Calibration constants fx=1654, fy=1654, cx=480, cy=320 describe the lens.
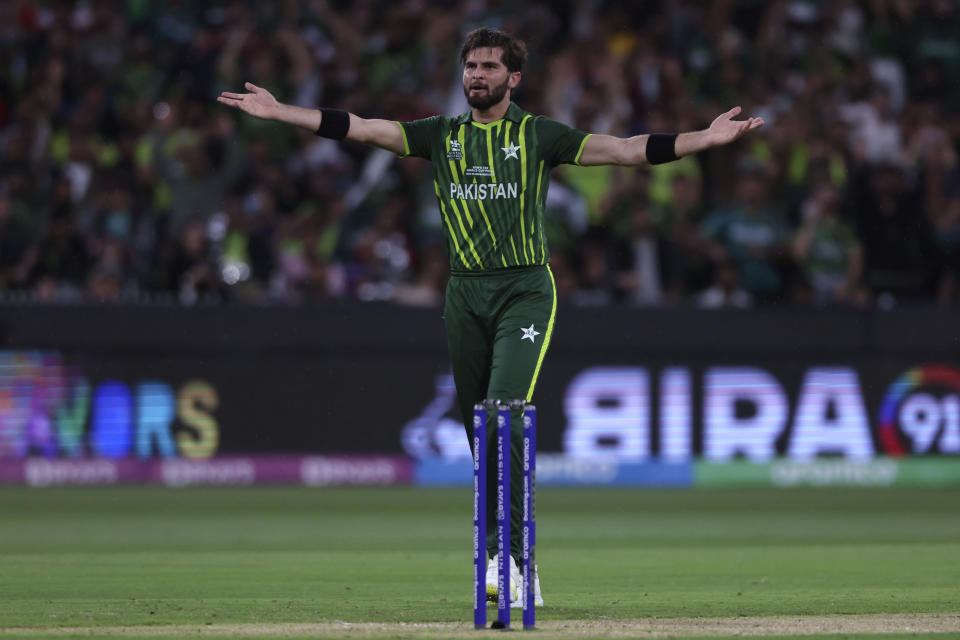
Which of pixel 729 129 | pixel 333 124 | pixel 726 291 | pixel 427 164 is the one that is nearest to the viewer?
pixel 729 129

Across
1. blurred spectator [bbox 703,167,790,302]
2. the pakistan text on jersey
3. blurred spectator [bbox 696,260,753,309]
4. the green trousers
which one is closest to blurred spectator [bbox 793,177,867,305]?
→ blurred spectator [bbox 703,167,790,302]

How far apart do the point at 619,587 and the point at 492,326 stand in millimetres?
1740

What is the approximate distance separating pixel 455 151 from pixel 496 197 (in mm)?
269

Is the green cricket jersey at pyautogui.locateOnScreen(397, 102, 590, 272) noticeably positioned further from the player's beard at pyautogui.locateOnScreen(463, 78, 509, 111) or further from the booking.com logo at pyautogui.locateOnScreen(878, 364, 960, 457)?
the booking.com logo at pyautogui.locateOnScreen(878, 364, 960, 457)

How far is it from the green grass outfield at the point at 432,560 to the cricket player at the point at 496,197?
0.85 meters

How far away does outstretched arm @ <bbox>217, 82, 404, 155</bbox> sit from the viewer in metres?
6.62

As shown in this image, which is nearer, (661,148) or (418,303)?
(661,148)

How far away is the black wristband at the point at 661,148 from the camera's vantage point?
21.5 ft

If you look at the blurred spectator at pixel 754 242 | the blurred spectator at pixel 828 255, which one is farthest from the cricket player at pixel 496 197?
the blurred spectator at pixel 828 255

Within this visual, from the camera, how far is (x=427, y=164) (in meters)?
16.0

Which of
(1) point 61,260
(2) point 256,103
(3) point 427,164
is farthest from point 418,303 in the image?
(2) point 256,103

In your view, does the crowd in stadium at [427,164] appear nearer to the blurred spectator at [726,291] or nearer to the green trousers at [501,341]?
the blurred spectator at [726,291]

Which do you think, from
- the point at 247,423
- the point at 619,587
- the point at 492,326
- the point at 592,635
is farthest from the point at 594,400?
the point at 592,635

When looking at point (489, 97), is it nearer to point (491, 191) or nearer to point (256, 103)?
point (491, 191)
